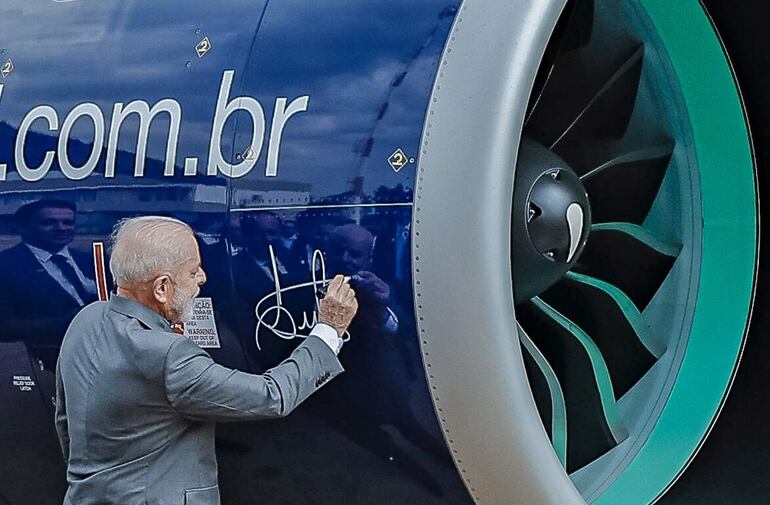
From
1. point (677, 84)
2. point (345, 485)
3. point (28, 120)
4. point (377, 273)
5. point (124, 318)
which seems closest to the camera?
point (124, 318)

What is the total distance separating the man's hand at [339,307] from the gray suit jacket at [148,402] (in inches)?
5.9

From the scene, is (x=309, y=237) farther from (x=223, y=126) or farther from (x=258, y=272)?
(x=223, y=126)

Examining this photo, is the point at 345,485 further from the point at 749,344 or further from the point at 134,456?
the point at 749,344

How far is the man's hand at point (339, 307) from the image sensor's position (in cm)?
330

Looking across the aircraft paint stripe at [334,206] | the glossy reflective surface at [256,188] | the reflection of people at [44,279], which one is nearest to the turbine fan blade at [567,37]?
the glossy reflective surface at [256,188]

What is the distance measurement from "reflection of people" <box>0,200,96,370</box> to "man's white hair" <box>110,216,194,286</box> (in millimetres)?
702

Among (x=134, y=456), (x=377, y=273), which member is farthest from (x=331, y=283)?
(x=134, y=456)

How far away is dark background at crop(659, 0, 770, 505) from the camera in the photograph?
445cm

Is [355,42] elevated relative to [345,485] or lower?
elevated

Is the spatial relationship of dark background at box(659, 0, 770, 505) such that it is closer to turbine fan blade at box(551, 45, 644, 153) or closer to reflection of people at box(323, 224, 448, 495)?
turbine fan blade at box(551, 45, 644, 153)

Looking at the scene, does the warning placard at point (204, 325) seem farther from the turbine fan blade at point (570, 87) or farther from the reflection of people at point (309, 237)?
the turbine fan blade at point (570, 87)

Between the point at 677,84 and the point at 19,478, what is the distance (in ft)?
8.22

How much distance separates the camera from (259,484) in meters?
3.67

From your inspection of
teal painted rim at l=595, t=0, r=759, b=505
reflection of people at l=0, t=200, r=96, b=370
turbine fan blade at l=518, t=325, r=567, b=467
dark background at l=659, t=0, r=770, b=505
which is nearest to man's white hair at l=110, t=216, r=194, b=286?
reflection of people at l=0, t=200, r=96, b=370
